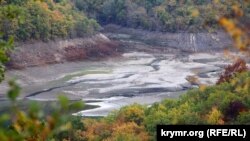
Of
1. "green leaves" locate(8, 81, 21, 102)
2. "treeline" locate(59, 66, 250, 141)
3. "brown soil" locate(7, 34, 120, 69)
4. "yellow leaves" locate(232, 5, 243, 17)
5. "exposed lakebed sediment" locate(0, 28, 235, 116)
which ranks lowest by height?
"exposed lakebed sediment" locate(0, 28, 235, 116)

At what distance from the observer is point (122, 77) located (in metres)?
49.8

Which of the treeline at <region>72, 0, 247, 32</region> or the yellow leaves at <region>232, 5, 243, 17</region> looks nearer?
the yellow leaves at <region>232, 5, 243, 17</region>

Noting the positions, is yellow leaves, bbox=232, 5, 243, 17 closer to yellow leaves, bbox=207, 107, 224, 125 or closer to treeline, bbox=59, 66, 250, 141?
treeline, bbox=59, 66, 250, 141

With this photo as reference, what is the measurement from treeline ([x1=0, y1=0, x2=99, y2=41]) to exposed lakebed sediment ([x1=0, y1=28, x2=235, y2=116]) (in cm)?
480

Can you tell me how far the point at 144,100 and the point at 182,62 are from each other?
20289 mm

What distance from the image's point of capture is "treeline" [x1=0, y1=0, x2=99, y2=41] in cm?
5609

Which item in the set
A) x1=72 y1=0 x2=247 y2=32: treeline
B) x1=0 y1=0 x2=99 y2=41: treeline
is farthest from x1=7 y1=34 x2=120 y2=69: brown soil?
x1=72 y1=0 x2=247 y2=32: treeline

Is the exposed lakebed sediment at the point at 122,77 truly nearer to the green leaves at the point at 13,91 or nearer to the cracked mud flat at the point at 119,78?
the cracked mud flat at the point at 119,78

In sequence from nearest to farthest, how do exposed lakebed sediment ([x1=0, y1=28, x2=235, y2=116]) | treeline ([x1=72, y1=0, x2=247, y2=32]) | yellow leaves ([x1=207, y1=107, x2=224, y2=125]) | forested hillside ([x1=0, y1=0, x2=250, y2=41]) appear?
yellow leaves ([x1=207, y1=107, x2=224, y2=125]) < exposed lakebed sediment ([x1=0, y1=28, x2=235, y2=116]) < forested hillside ([x1=0, y1=0, x2=250, y2=41]) < treeline ([x1=72, y1=0, x2=247, y2=32])

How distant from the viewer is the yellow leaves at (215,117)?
1674cm

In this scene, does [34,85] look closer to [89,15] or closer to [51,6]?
[51,6]

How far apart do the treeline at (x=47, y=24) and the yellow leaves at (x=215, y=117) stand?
36.7 metres

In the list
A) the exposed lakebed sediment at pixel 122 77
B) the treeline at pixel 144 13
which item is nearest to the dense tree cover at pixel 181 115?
the exposed lakebed sediment at pixel 122 77

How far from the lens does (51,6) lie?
67.3 m
